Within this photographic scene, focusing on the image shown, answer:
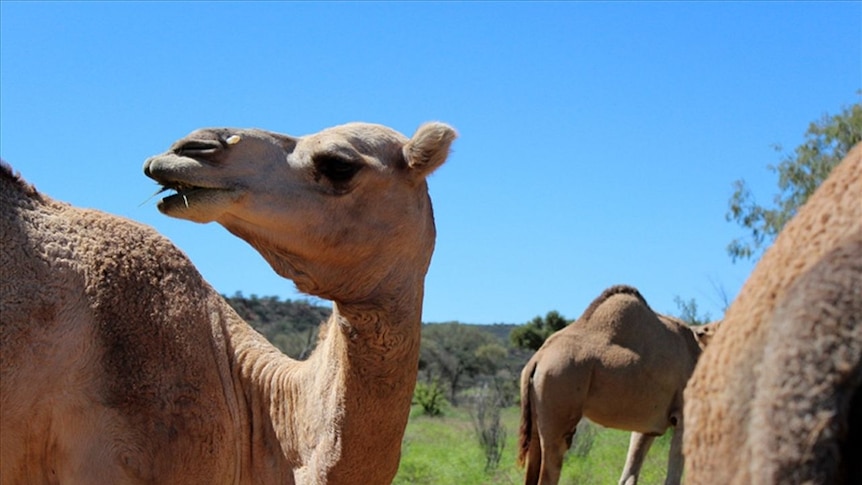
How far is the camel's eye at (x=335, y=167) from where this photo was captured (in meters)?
4.05

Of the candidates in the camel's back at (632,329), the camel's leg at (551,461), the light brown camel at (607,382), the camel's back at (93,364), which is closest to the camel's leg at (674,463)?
the light brown camel at (607,382)

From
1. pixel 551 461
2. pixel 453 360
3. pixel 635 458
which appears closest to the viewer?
pixel 551 461

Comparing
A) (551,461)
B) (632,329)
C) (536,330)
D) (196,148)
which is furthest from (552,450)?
(536,330)

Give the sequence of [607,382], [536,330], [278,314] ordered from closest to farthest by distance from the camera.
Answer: [607,382]
[536,330]
[278,314]

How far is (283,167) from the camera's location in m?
4.00

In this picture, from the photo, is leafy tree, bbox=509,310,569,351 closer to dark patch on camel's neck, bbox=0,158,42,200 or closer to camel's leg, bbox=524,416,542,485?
camel's leg, bbox=524,416,542,485

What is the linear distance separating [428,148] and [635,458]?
9131 mm

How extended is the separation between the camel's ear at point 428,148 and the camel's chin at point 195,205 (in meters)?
0.83

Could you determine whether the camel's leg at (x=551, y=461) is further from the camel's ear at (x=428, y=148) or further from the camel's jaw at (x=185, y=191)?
the camel's jaw at (x=185, y=191)

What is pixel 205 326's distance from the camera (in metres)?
4.42

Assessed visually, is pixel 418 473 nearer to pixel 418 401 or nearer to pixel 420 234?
pixel 420 234

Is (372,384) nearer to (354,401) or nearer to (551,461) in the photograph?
(354,401)

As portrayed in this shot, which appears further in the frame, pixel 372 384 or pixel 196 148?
pixel 372 384

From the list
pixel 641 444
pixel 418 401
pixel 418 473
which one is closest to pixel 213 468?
pixel 641 444
